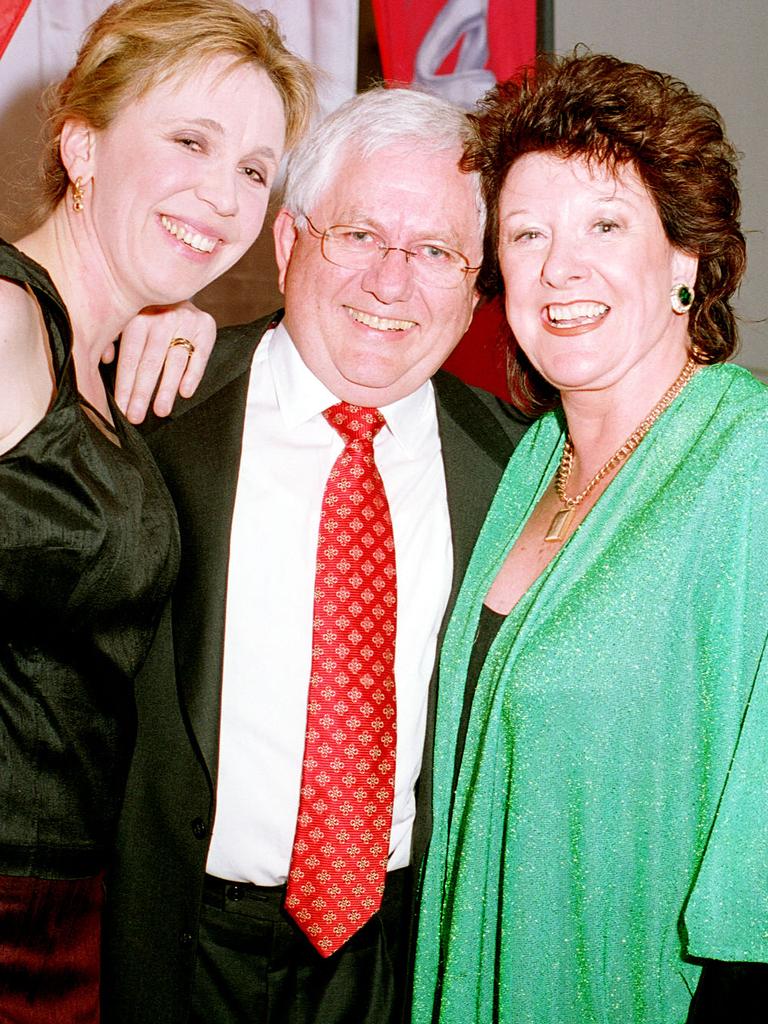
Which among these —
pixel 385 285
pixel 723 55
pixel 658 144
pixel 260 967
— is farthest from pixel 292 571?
pixel 723 55

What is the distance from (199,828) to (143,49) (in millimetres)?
1198

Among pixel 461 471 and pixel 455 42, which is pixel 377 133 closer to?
pixel 461 471

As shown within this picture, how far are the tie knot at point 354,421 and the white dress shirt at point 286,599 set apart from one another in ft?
0.05

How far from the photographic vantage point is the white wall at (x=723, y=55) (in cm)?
393

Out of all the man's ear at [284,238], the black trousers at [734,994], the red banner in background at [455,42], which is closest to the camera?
the black trousers at [734,994]

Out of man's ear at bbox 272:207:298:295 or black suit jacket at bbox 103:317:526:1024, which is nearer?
black suit jacket at bbox 103:317:526:1024

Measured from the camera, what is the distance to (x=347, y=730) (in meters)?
1.64

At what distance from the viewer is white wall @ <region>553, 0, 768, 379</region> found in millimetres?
3930

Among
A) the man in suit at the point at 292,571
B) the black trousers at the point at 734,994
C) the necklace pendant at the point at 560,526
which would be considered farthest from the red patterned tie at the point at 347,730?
the black trousers at the point at 734,994

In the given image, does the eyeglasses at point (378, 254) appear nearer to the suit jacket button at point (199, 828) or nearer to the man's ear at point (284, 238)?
the man's ear at point (284, 238)

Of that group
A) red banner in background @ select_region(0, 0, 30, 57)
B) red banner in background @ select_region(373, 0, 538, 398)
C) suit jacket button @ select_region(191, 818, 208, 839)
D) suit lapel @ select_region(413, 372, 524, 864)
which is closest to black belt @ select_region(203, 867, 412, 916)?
suit jacket button @ select_region(191, 818, 208, 839)

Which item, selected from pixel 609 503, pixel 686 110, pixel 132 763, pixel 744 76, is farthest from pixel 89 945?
pixel 744 76

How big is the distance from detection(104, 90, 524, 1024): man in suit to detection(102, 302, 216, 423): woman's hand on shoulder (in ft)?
0.11

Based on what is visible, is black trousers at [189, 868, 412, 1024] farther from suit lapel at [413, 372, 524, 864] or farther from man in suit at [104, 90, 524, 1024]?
suit lapel at [413, 372, 524, 864]
